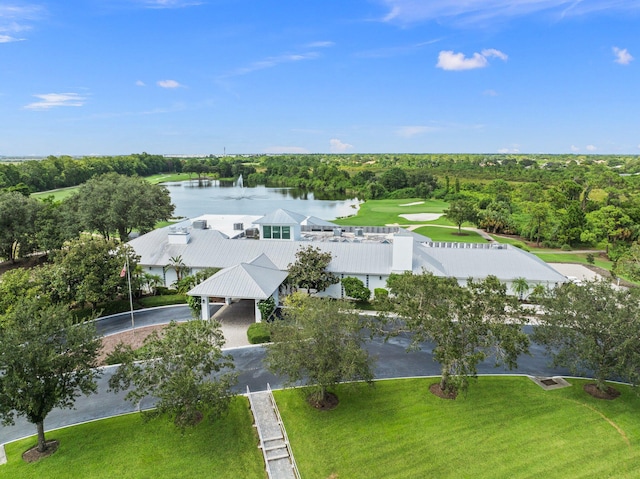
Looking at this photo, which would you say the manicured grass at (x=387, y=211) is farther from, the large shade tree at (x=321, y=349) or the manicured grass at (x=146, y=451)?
the manicured grass at (x=146, y=451)

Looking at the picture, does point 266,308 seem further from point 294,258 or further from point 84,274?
point 84,274

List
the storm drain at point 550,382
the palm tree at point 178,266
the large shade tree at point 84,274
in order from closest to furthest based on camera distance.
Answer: the storm drain at point 550,382, the large shade tree at point 84,274, the palm tree at point 178,266

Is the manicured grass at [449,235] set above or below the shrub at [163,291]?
below

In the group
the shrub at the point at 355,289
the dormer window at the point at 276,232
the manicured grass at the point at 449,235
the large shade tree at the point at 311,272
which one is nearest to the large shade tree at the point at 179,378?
the large shade tree at the point at 311,272

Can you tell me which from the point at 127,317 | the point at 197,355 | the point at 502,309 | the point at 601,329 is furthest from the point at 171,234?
the point at 601,329

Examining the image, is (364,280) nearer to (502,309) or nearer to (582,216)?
(502,309)

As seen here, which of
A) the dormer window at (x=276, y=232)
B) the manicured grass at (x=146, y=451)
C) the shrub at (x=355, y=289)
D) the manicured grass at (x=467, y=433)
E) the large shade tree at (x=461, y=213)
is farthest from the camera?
the large shade tree at (x=461, y=213)

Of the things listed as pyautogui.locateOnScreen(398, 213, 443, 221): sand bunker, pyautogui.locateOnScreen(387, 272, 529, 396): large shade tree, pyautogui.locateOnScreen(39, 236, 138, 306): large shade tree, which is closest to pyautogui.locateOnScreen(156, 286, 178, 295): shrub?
pyautogui.locateOnScreen(39, 236, 138, 306): large shade tree

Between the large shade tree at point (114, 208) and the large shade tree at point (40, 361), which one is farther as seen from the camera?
the large shade tree at point (114, 208)
